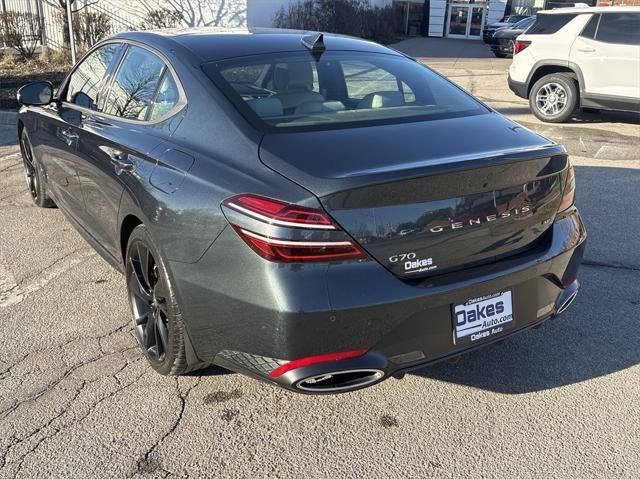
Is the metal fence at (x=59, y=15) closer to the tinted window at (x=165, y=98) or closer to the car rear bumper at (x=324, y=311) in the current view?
the tinted window at (x=165, y=98)

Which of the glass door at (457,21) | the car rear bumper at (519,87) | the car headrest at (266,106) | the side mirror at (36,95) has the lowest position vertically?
the glass door at (457,21)

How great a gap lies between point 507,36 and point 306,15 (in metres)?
7.56

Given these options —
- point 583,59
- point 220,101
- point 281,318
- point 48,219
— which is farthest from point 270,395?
point 583,59

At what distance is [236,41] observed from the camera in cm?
343

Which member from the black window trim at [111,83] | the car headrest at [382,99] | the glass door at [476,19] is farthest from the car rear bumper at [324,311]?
the glass door at [476,19]

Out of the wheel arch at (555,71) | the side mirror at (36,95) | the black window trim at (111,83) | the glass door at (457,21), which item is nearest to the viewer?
the black window trim at (111,83)

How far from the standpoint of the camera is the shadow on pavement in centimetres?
319

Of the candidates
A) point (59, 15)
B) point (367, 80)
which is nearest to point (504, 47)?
point (59, 15)

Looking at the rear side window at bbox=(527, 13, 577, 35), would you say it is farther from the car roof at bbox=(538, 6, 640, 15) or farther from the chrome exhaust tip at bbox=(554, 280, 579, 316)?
the chrome exhaust tip at bbox=(554, 280, 579, 316)

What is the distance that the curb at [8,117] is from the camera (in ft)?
31.0

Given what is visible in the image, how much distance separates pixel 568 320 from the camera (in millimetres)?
3762

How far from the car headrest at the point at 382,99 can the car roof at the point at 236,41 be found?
1.38 feet

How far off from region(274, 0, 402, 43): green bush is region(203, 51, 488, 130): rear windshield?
18695 millimetres

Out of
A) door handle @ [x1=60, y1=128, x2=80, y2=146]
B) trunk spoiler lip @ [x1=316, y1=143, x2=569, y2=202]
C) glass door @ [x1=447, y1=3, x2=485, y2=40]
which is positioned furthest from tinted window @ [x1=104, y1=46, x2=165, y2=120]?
glass door @ [x1=447, y1=3, x2=485, y2=40]
